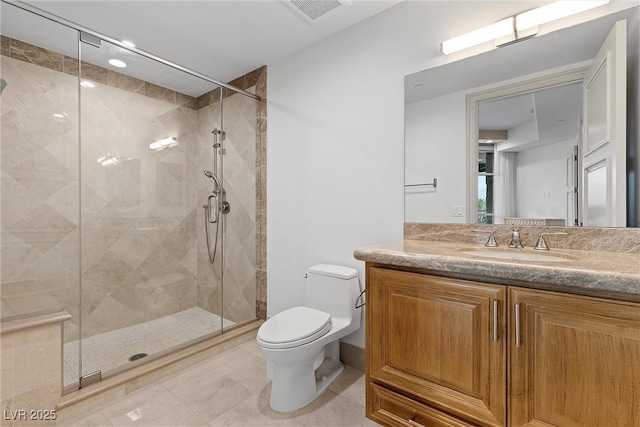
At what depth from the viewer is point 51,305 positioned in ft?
5.49

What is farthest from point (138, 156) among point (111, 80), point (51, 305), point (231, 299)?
point (231, 299)

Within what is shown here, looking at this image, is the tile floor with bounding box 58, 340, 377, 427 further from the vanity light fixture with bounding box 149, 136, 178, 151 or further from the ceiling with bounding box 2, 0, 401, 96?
the ceiling with bounding box 2, 0, 401, 96

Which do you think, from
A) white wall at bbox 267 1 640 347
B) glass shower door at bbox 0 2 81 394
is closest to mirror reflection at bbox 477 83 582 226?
white wall at bbox 267 1 640 347

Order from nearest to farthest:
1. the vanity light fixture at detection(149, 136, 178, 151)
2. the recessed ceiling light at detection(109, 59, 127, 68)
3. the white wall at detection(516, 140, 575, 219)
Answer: the white wall at detection(516, 140, 575, 219) < the recessed ceiling light at detection(109, 59, 127, 68) < the vanity light fixture at detection(149, 136, 178, 151)

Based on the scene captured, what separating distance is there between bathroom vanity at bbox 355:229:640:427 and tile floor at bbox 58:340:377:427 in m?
0.41

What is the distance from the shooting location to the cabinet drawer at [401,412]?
1.14 metres

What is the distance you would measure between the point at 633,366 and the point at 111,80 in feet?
10.5

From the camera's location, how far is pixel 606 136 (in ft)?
4.31

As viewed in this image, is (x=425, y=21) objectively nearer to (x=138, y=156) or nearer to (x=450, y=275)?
(x=450, y=275)

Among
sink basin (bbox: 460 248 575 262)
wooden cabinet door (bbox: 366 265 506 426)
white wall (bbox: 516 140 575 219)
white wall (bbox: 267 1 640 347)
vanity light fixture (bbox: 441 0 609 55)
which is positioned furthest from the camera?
white wall (bbox: 267 1 640 347)

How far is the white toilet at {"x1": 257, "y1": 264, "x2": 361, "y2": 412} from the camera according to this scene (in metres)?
1.54

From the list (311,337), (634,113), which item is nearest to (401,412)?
(311,337)

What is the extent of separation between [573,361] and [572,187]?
2.98 feet

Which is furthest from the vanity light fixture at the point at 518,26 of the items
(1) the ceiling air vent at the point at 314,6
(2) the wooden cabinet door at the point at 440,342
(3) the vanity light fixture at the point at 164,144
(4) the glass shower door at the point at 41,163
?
(4) the glass shower door at the point at 41,163
